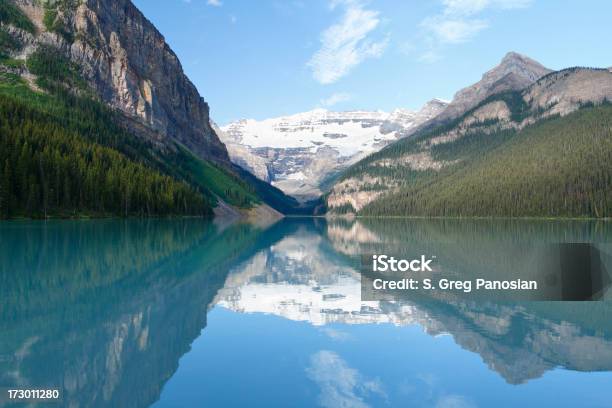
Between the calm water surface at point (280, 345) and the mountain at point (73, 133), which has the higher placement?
the mountain at point (73, 133)

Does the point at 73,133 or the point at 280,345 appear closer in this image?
the point at 280,345

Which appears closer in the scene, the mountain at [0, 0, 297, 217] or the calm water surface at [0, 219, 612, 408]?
the calm water surface at [0, 219, 612, 408]

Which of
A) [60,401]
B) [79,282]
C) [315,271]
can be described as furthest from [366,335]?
[315,271]

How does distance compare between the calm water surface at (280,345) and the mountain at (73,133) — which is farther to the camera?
the mountain at (73,133)

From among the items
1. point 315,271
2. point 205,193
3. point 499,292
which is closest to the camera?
point 499,292

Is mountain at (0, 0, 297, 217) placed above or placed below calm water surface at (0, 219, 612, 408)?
above

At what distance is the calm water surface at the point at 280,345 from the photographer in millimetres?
12320

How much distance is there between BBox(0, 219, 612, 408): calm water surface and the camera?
12.3 metres

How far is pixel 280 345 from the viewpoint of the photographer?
57.4 feet

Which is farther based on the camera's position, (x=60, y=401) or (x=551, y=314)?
(x=551, y=314)

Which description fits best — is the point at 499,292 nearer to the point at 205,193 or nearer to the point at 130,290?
the point at 130,290

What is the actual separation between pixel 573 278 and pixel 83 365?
28.7 metres

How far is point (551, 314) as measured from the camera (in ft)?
72.5

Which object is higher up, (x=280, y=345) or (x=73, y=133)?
(x=73, y=133)
